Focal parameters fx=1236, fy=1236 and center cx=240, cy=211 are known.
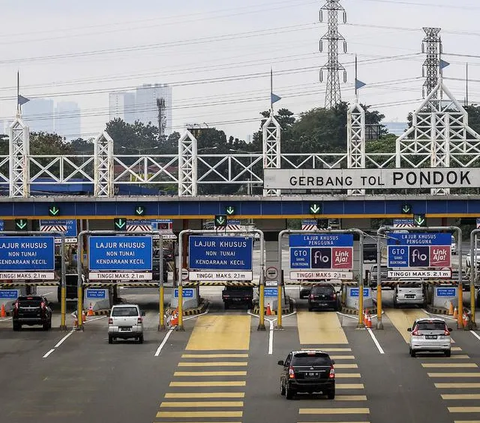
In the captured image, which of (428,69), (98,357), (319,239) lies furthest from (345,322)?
(428,69)

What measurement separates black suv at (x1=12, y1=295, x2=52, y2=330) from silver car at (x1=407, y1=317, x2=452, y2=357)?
60.3 feet

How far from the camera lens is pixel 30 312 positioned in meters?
56.3

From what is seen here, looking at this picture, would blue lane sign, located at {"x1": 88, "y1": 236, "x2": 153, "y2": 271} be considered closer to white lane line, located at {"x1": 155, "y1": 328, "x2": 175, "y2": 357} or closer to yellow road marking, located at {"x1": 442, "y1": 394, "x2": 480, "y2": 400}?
white lane line, located at {"x1": 155, "y1": 328, "x2": 175, "y2": 357}

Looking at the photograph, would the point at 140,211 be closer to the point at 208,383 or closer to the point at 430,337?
the point at 430,337

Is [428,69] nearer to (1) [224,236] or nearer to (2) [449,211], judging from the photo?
(2) [449,211]

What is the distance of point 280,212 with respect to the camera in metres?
66.6

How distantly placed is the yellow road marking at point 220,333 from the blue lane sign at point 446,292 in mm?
10438


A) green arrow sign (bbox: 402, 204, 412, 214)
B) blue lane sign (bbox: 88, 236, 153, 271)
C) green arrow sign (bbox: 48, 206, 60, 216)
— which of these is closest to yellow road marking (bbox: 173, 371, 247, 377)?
blue lane sign (bbox: 88, 236, 153, 271)

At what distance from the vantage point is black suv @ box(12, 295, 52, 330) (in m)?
56.3

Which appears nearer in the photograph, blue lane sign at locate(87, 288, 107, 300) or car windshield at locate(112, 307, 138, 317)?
car windshield at locate(112, 307, 138, 317)

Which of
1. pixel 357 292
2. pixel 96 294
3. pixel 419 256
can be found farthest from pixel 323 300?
pixel 96 294

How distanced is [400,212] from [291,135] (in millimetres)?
96984

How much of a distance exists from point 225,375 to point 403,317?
816 inches

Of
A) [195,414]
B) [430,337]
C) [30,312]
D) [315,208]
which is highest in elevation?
[315,208]
